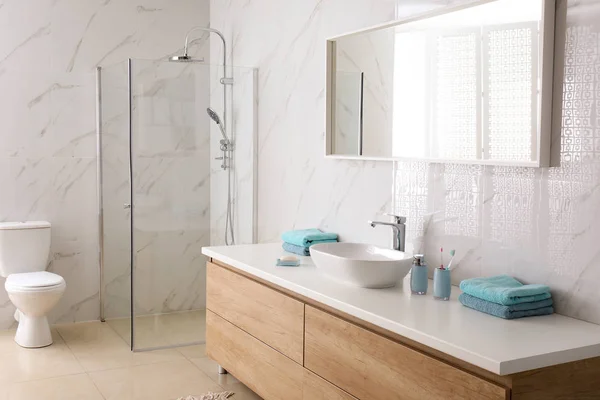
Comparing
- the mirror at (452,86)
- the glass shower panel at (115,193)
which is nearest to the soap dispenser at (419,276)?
the mirror at (452,86)

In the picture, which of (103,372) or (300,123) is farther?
(300,123)

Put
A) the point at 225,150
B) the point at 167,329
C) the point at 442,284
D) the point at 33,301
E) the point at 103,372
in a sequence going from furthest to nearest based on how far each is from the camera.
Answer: the point at 225,150, the point at 167,329, the point at 33,301, the point at 103,372, the point at 442,284

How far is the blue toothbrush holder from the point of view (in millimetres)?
2645

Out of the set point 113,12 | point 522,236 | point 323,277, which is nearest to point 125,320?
point 323,277

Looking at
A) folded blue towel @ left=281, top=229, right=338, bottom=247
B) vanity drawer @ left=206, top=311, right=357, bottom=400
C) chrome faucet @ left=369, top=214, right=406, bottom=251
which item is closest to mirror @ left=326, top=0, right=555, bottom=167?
chrome faucet @ left=369, top=214, right=406, bottom=251

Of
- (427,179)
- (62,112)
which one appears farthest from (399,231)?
(62,112)

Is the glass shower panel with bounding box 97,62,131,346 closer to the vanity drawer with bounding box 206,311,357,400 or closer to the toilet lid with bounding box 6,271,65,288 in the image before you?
the toilet lid with bounding box 6,271,65,288

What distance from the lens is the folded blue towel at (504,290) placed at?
2.35 meters

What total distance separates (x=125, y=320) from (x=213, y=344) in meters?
0.90

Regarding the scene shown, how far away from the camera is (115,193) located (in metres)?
4.53

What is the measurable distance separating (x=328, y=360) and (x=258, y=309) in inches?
25.1

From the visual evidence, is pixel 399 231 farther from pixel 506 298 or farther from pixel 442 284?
pixel 506 298

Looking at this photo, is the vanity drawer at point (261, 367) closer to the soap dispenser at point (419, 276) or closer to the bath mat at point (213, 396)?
the bath mat at point (213, 396)

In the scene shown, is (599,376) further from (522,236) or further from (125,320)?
(125,320)
